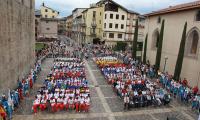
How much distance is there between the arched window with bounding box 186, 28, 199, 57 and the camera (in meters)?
24.6

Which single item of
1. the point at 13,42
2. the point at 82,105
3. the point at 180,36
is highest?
the point at 180,36

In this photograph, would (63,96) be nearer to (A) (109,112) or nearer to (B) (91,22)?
(A) (109,112)

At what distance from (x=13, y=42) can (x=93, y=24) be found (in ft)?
149

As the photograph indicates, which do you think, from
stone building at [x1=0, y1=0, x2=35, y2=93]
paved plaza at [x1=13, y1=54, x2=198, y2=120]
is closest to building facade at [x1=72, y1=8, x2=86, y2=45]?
stone building at [x1=0, y1=0, x2=35, y2=93]

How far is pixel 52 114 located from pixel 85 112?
2584mm

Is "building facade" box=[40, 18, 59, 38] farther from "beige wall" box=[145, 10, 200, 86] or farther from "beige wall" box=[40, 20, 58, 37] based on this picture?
"beige wall" box=[145, 10, 200, 86]

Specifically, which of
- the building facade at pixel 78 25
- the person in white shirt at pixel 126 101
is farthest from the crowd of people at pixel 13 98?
the building facade at pixel 78 25

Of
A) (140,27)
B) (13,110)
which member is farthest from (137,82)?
(140,27)

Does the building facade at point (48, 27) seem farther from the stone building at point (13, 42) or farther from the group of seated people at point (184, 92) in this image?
the group of seated people at point (184, 92)

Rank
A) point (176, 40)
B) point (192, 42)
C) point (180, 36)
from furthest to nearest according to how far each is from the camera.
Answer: point (176, 40), point (180, 36), point (192, 42)

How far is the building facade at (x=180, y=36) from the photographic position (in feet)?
78.8

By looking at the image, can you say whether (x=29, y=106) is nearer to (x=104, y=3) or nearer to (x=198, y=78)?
(x=198, y=78)

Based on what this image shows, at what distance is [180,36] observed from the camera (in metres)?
27.0

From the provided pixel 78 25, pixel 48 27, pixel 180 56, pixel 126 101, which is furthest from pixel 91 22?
pixel 126 101
